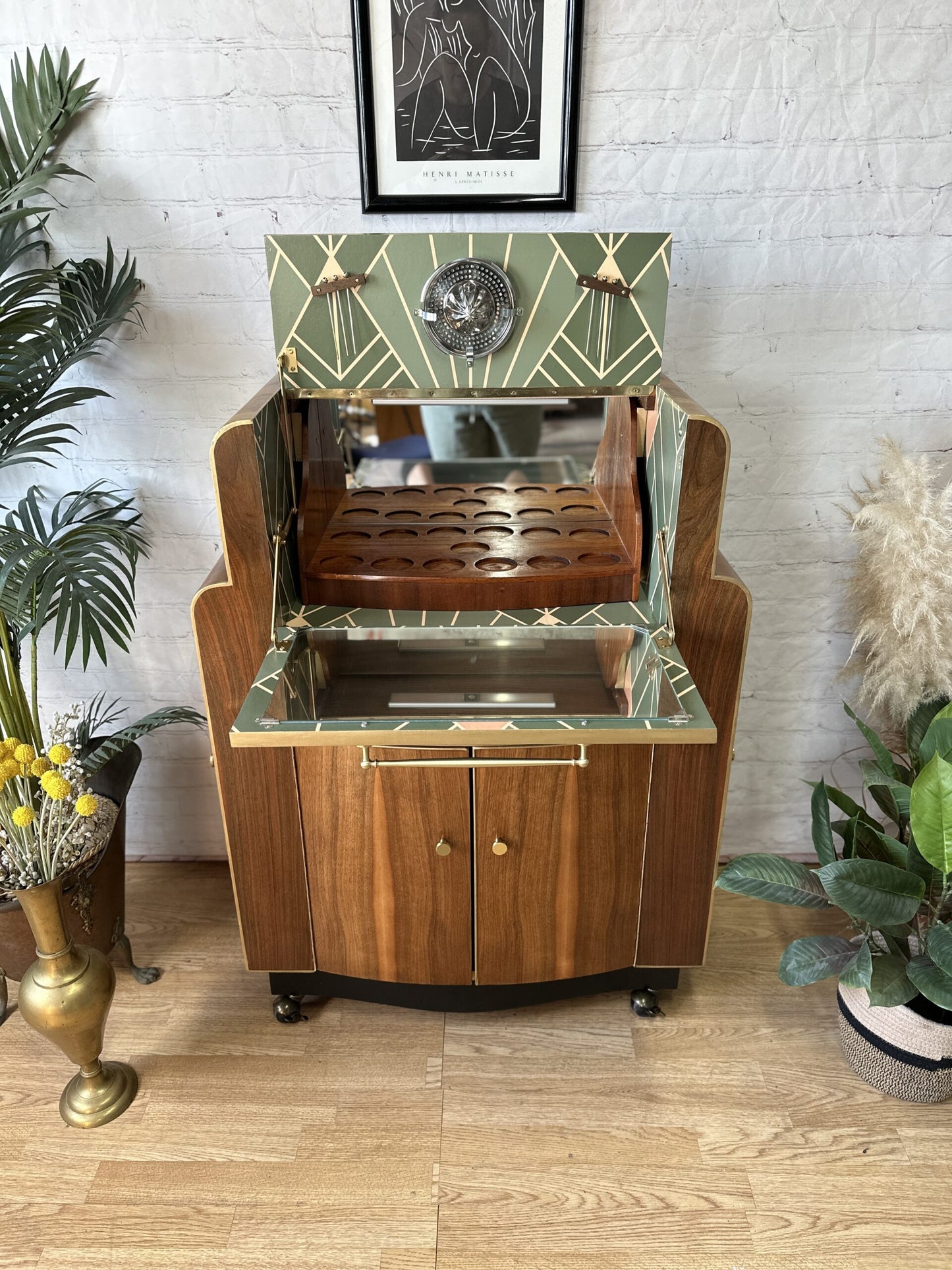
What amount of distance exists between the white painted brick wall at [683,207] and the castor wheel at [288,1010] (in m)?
1.02

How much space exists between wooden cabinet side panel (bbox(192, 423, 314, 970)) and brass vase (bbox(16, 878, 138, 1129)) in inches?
11.9

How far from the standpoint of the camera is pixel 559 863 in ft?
5.64

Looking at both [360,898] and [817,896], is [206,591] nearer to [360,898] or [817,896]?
[360,898]

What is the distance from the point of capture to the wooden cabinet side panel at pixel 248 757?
1592 millimetres

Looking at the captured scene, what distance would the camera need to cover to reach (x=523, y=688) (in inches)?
62.6

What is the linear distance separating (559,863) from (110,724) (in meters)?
1.32

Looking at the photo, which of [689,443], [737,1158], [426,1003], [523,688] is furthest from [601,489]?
[737,1158]

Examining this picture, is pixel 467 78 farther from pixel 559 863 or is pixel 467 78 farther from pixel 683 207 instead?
pixel 559 863

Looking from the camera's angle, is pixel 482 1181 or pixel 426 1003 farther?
pixel 426 1003

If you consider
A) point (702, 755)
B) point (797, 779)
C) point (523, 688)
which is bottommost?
point (797, 779)

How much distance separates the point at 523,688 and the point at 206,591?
606mm

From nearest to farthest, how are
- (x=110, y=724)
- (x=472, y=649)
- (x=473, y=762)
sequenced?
(x=473, y=762), (x=472, y=649), (x=110, y=724)

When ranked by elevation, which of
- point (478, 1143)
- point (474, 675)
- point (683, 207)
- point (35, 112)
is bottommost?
point (478, 1143)

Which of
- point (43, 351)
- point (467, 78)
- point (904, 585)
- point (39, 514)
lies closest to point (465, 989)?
point (904, 585)
